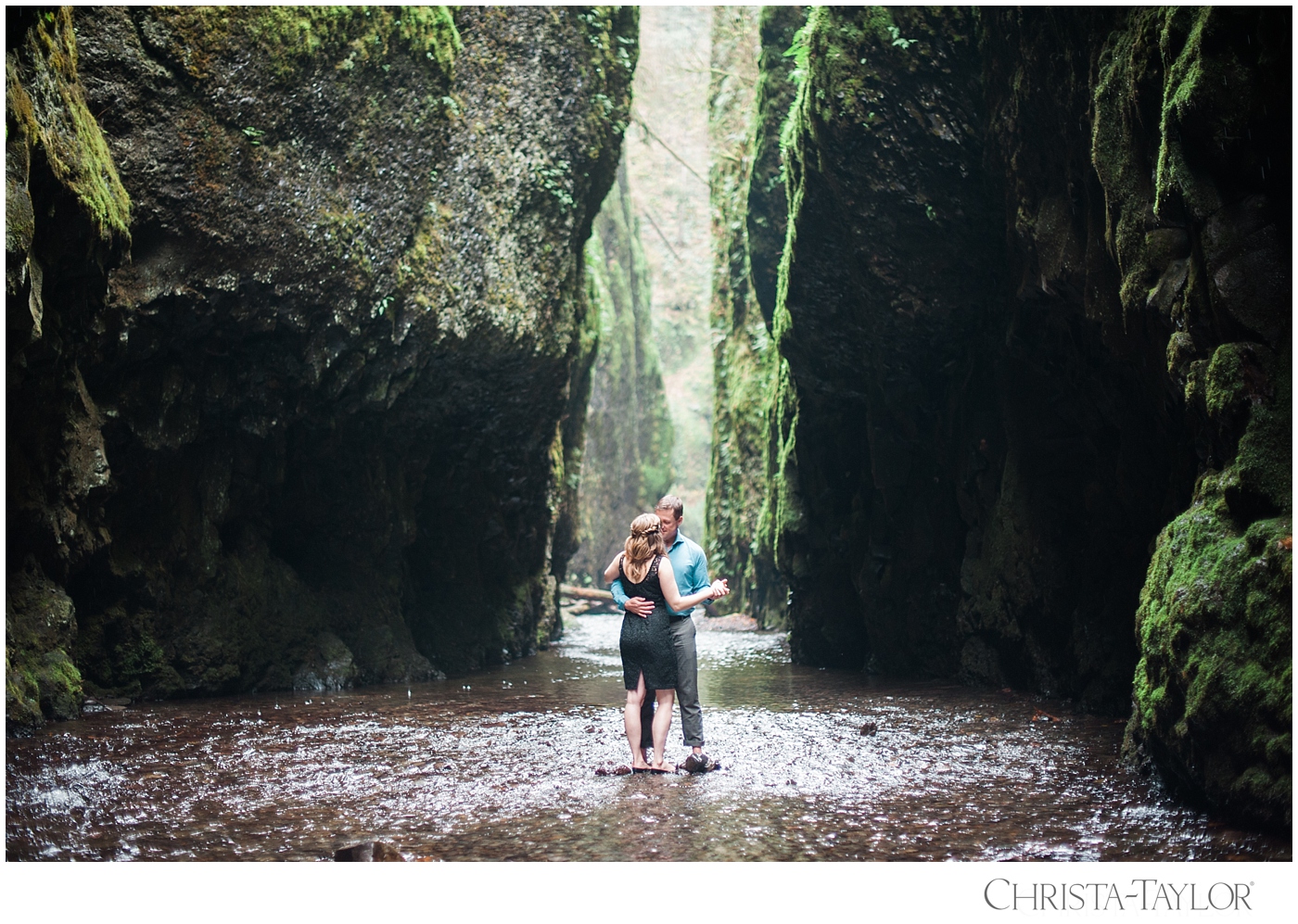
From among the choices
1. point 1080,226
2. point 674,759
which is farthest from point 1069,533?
point 674,759

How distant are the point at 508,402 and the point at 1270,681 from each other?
10455mm

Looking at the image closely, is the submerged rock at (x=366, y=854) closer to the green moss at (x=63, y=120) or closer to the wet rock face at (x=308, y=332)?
the wet rock face at (x=308, y=332)

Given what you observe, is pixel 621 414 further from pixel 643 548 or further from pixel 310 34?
pixel 643 548

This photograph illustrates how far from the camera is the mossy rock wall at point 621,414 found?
41.5m

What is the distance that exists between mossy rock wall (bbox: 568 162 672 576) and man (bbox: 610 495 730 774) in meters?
32.2

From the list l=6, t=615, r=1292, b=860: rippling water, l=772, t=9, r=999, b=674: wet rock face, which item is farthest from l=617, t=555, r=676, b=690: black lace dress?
l=772, t=9, r=999, b=674: wet rock face

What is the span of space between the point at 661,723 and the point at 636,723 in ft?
0.53

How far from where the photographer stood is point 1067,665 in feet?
33.0

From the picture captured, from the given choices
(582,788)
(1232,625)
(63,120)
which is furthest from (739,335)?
(1232,625)

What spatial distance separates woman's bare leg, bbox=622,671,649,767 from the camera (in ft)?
21.4

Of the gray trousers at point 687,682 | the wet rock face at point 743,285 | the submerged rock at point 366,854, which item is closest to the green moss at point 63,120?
the submerged rock at point 366,854

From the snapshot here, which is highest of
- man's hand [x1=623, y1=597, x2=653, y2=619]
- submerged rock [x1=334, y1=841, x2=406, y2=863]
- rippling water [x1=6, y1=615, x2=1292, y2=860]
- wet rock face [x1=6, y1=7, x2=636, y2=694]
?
wet rock face [x1=6, y1=7, x2=636, y2=694]

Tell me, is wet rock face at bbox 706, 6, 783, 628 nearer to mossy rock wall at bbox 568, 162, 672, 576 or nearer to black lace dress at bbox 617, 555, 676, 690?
mossy rock wall at bbox 568, 162, 672, 576

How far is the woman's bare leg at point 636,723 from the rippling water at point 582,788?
0.21 meters
